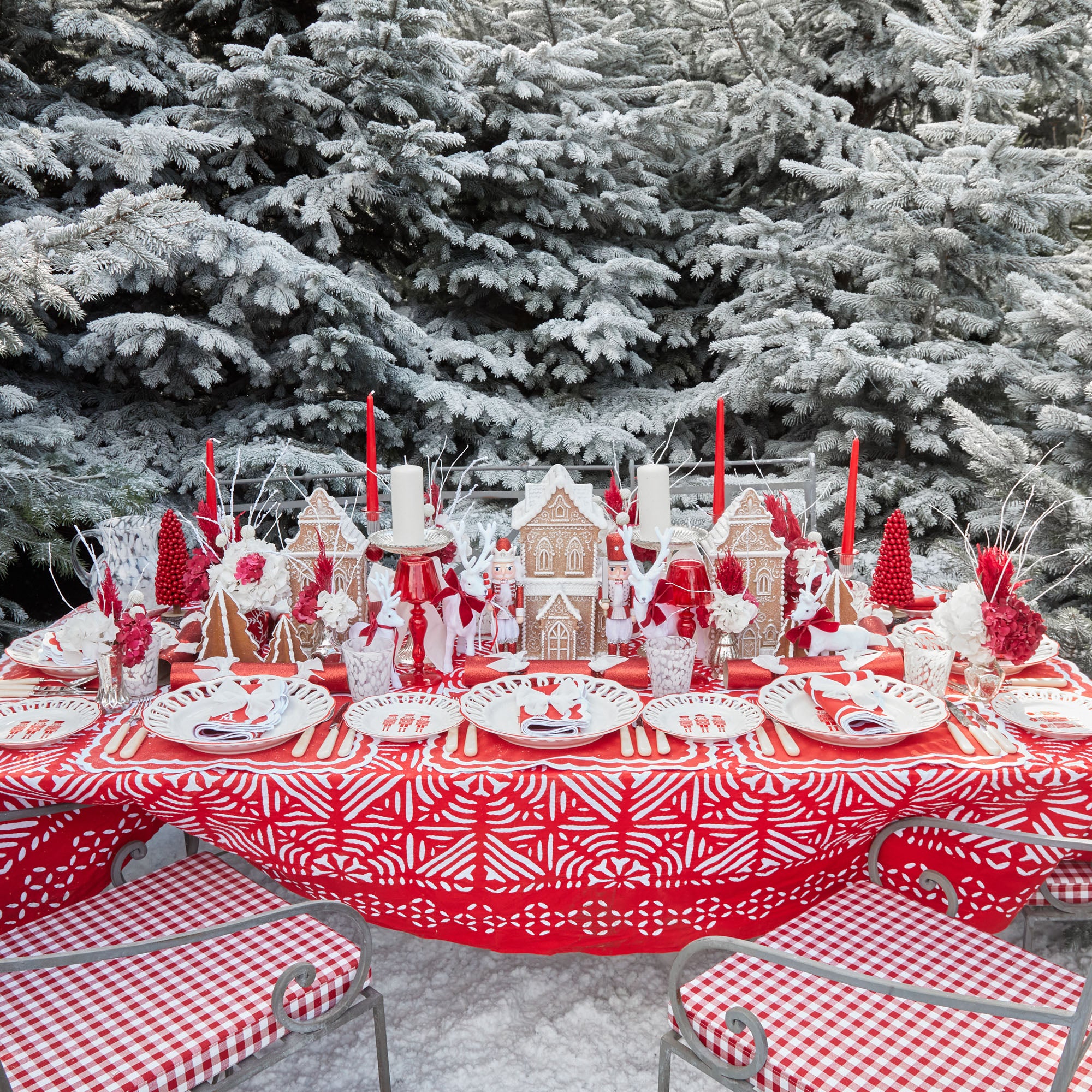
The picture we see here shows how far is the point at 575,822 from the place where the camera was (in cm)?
139

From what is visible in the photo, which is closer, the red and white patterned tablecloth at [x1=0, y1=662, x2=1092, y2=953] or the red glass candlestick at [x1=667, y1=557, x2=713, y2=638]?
the red and white patterned tablecloth at [x1=0, y1=662, x2=1092, y2=953]

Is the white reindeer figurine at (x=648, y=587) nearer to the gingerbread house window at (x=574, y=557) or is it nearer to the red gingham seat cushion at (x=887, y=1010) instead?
the gingerbread house window at (x=574, y=557)

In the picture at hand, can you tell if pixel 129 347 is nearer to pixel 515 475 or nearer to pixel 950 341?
pixel 515 475

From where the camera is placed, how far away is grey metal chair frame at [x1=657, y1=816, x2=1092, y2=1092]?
3.18 feet

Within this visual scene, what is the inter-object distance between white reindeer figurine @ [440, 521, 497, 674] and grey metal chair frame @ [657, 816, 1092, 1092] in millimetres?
788

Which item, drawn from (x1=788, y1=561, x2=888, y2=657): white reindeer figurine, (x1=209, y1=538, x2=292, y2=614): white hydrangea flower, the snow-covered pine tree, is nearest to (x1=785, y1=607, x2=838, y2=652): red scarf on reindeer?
(x1=788, y1=561, x2=888, y2=657): white reindeer figurine

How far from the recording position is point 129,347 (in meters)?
3.89

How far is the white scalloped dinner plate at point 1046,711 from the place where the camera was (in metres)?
1.43

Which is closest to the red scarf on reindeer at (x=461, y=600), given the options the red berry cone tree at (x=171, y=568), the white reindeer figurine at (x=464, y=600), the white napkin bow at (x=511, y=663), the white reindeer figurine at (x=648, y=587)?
Answer: the white reindeer figurine at (x=464, y=600)

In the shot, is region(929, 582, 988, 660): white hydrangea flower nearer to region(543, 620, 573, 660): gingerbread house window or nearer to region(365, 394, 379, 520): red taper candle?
region(543, 620, 573, 660): gingerbread house window

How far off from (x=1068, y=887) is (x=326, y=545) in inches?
62.3

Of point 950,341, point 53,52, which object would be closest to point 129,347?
point 53,52

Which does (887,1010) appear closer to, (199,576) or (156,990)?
(156,990)

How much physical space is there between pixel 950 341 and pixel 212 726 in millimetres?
4172
